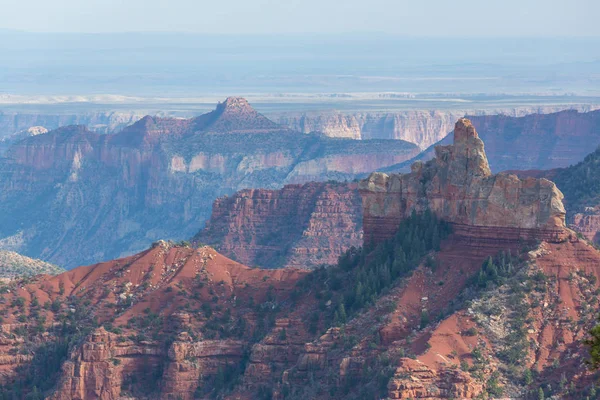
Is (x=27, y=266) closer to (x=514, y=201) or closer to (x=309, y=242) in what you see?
(x=309, y=242)

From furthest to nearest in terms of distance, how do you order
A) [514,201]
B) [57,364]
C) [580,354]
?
[57,364] < [514,201] < [580,354]

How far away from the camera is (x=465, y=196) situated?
112 meters

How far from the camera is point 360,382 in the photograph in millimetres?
103312

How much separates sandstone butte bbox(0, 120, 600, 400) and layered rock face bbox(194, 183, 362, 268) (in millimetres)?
47675

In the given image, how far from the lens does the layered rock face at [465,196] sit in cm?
10931

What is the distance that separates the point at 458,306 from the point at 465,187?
7.15 metres

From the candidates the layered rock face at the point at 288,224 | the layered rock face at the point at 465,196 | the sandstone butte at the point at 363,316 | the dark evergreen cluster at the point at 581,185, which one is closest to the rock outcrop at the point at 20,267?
the layered rock face at the point at 288,224

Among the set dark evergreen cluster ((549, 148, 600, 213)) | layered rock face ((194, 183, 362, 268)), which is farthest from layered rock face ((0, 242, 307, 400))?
layered rock face ((194, 183, 362, 268))

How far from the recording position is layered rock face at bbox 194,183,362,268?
175 metres

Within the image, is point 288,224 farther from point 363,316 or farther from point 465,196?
point 363,316

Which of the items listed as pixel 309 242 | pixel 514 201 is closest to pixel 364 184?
pixel 514 201

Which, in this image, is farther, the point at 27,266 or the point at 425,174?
the point at 27,266

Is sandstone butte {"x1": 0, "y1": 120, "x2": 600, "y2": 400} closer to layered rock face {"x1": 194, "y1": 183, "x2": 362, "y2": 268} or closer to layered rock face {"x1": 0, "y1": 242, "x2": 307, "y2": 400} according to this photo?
layered rock face {"x1": 0, "y1": 242, "x2": 307, "y2": 400}

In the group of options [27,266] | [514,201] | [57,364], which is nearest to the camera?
[514,201]
